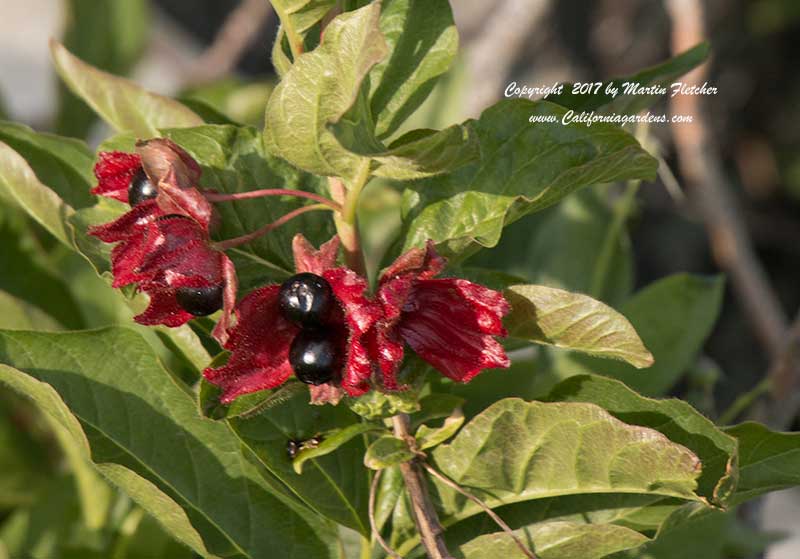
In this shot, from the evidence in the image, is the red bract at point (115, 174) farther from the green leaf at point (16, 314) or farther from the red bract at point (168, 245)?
the green leaf at point (16, 314)

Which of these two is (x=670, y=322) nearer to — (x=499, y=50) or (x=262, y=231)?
(x=262, y=231)

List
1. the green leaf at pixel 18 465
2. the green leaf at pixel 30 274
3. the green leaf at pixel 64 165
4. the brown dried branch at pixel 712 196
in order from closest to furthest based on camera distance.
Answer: the green leaf at pixel 64 165
the green leaf at pixel 30 274
the green leaf at pixel 18 465
the brown dried branch at pixel 712 196

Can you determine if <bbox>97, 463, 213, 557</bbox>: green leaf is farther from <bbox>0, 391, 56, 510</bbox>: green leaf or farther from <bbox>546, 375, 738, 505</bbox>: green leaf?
<bbox>0, 391, 56, 510</bbox>: green leaf

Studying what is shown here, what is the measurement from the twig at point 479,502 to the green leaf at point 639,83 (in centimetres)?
30

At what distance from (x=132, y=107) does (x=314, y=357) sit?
404mm

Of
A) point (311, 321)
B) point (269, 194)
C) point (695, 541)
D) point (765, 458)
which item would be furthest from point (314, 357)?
point (695, 541)

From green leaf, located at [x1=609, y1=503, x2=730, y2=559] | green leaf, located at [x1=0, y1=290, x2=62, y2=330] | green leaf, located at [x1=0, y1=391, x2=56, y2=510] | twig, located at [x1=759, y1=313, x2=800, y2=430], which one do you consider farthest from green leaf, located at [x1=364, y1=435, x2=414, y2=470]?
green leaf, located at [x1=0, y1=391, x2=56, y2=510]

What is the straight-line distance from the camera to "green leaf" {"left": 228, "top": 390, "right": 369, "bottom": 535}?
2.73 feet

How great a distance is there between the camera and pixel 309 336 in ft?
2.42

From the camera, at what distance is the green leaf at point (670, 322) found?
4.01ft

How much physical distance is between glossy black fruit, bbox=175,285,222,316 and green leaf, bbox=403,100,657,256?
6.2 inches

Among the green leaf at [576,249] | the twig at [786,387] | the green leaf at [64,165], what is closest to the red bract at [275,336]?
the green leaf at [64,165]

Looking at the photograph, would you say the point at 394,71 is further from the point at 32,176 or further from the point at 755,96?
Answer: the point at 755,96

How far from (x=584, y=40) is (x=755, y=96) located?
2.00ft
